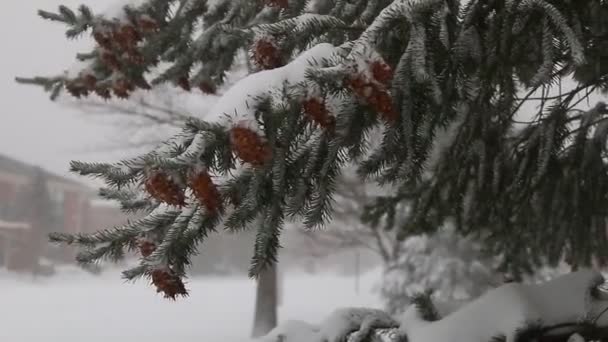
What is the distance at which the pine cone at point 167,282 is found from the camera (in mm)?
1616

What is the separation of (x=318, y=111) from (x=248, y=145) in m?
0.23

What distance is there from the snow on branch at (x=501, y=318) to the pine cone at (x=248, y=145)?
1.24 metres

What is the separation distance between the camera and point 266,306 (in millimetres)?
14102

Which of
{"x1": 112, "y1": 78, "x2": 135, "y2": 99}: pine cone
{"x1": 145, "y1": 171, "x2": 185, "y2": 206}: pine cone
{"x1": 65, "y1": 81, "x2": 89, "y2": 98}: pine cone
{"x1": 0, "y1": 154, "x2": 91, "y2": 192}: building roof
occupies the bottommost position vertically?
{"x1": 145, "y1": 171, "x2": 185, "y2": 206}: pine cone

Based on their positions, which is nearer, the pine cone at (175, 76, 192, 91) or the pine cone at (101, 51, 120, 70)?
the pine cone at (101, 51, 120, 70)

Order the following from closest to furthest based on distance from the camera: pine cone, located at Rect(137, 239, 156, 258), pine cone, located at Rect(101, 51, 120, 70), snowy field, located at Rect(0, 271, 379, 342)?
pine cone, located at Rect(137, 239, 156, 258), pine cone, located at Rect(101, 51, 120, 70), snowy field, located at Rect(0, 271, 379, 342)

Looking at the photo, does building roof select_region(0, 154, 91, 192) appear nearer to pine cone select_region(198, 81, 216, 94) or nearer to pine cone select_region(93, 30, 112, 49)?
pine cone select_region(198, 81, 216, 94)

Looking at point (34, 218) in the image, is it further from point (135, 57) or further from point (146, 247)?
point (146, 247)

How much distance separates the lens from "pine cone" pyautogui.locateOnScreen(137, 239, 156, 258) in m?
1.76

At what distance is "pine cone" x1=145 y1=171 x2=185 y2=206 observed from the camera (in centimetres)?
149

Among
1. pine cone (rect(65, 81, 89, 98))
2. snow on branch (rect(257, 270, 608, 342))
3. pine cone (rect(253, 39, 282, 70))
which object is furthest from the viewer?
pine cone (rect(65, 81, 89, 98))

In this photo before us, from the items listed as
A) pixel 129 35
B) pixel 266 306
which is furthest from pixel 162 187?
pixel 266 306

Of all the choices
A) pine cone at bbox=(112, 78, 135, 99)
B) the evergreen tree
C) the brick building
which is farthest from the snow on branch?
the brick building

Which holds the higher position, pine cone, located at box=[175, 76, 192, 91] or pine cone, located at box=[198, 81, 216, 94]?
pine cone, located at box=[175, 76, 192, 91]
